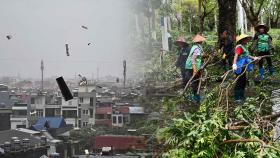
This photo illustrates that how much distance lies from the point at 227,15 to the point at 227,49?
4.15ft

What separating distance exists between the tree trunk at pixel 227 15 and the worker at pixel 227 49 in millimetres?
562

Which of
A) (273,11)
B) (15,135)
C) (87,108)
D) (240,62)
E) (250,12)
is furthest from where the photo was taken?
(15,135)

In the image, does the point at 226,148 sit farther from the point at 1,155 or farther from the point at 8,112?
the point at 8,112

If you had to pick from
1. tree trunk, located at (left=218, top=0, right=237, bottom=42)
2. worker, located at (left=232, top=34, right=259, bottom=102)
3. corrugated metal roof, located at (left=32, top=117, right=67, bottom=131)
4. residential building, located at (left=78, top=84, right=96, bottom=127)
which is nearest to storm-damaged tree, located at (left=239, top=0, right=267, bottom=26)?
tree trunk, located at (left=218, top=0, right=237, bottom=42)

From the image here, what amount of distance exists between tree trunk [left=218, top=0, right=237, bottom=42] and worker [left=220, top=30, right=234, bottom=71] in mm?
562

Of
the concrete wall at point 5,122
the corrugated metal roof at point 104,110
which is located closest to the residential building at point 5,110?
the concrete wall at point 5,122

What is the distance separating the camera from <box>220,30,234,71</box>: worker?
10773 millimetres

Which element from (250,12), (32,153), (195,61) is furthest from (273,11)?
(195,61)

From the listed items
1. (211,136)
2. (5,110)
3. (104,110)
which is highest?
(211,136)

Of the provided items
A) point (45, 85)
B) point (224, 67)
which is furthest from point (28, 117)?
point (224, 67)

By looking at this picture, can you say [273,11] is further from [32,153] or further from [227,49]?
[227,49]

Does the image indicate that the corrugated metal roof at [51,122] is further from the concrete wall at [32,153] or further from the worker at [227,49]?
the worker at [227,49]

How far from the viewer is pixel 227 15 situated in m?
11.9

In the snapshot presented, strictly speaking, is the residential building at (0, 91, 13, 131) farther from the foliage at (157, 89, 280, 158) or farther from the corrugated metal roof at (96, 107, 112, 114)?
the foliage at (157, 89, 280, 158)
